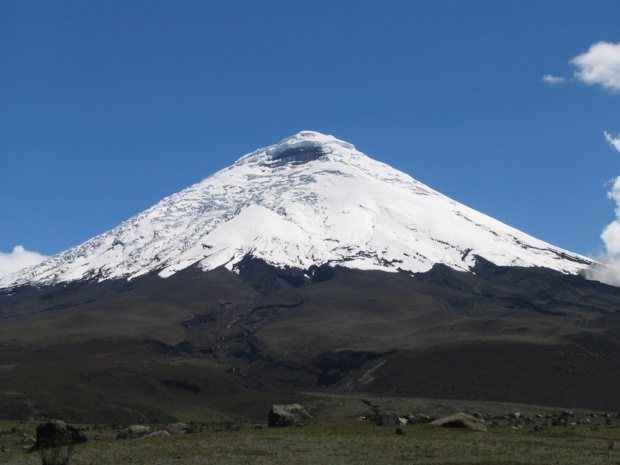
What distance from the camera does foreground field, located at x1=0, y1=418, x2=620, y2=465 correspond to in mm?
32062

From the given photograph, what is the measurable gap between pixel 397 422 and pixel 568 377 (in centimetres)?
9335

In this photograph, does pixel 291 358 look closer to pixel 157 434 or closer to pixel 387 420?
pixel 387 420

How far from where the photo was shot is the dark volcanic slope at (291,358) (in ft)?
385

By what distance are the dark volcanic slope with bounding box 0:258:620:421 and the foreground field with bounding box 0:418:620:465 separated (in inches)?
2362

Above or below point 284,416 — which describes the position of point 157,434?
below

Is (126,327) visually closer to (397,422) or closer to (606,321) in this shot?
(606,321)

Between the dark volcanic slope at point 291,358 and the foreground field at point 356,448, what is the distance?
60000mm

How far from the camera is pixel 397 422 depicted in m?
47.9

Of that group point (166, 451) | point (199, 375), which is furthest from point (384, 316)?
point (166, 451)

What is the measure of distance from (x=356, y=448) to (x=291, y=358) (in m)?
127

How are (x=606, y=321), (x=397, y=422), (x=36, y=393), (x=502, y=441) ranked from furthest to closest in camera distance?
(x=606, y=321) → (x=36, y=393) → (x=397, y=422) → (x=502, y=441)

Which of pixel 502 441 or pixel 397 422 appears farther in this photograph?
pixel 397 422

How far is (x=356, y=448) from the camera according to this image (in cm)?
3547

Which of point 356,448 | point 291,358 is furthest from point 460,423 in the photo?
point 291,358
